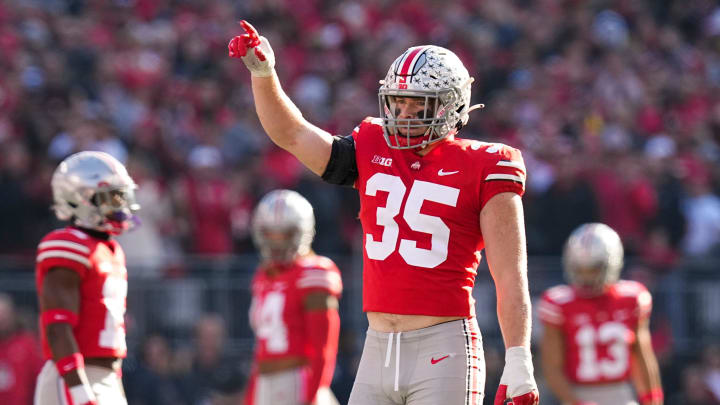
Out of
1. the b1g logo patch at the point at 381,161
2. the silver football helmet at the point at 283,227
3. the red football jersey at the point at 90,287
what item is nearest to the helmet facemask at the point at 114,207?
the red football jersey at the point at 90,287

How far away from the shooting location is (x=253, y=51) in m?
4.55

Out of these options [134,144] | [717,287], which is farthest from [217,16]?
[717,287]

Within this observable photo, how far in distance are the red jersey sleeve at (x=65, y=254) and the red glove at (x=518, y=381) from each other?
2.08 meters

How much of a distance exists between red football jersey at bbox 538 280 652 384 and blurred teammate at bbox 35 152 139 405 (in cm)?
401

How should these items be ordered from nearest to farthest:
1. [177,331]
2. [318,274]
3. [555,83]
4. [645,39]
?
[318,274] → [177,331] → [555,83] → [645,39]

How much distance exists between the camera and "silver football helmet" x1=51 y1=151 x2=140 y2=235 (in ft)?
18.9

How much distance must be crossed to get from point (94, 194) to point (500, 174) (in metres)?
2.13

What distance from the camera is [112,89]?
1239 centimetres

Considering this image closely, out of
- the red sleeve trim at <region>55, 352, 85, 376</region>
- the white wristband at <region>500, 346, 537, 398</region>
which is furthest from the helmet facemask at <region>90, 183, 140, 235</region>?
the white wristband at <region>500, 346, 537, 398</region>

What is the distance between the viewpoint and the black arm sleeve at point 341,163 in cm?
470

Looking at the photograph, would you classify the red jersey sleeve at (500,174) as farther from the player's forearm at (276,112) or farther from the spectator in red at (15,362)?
the spectator in red at (15,362)

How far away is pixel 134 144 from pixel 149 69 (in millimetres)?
1435

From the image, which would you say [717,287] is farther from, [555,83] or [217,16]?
[217,16]

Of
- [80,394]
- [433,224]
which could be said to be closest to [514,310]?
[433,224]
